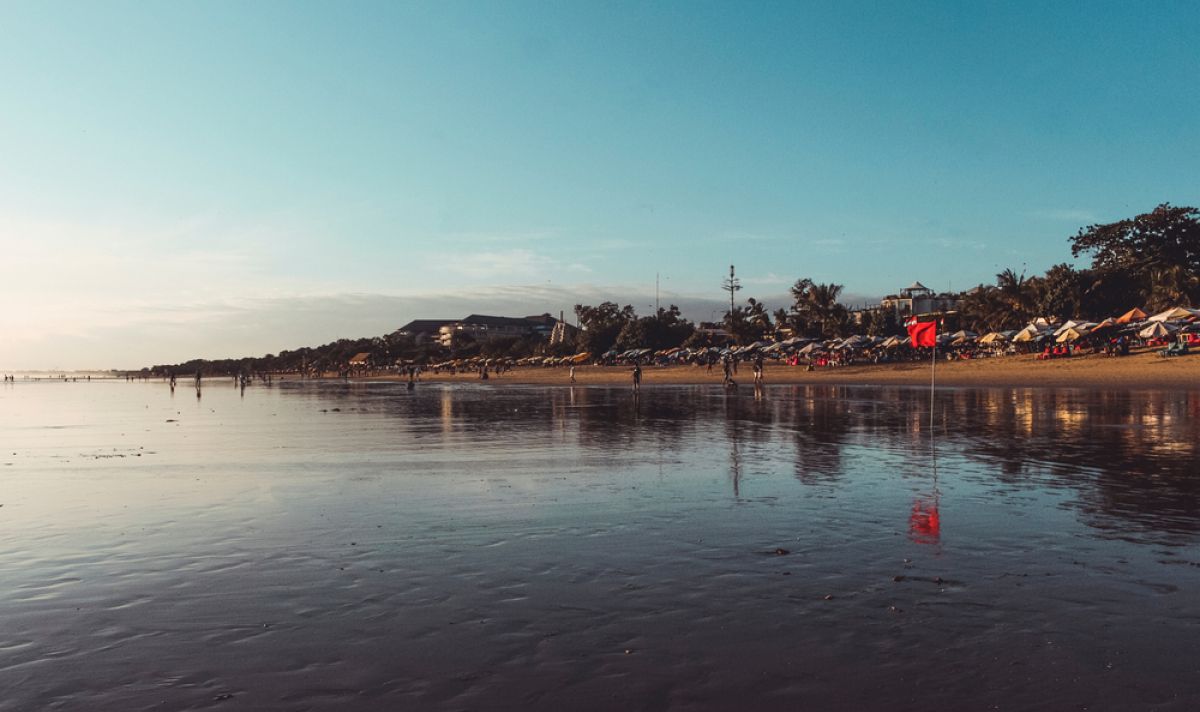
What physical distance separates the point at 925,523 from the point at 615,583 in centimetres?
443

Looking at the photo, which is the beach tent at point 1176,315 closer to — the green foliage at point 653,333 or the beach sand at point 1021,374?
the beach sand at point 1021,374

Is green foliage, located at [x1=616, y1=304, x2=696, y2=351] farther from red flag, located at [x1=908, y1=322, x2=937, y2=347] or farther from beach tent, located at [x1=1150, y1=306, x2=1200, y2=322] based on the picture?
red flag, located at [x1=908, y1=322, x2=937, y2=347]

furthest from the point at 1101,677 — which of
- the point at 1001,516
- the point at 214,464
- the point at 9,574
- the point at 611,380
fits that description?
the point at 611,380

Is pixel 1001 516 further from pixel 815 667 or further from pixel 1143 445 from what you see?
pixel 1143 445

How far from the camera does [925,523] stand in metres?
9.61

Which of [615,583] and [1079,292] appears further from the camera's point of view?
[1079,292]

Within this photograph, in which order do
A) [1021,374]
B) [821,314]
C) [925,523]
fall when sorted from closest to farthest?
[925,523], [1021,374], [821,314]

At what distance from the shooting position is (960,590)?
6727 millimetres

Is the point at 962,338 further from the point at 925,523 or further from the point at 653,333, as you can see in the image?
the point at 925,523

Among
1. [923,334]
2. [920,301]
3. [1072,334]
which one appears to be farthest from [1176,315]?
[920,301]

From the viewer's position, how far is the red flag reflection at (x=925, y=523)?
349 inches

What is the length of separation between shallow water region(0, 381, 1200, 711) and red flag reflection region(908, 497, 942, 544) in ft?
0.19

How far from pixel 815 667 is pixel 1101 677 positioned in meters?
1.65

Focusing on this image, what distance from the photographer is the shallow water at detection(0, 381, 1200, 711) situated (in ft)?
16.1
